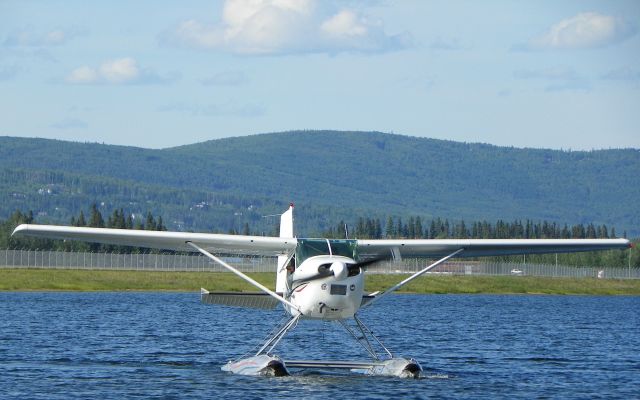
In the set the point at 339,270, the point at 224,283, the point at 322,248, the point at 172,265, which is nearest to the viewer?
the point at 339,270

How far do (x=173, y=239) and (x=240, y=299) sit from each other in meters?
2.20

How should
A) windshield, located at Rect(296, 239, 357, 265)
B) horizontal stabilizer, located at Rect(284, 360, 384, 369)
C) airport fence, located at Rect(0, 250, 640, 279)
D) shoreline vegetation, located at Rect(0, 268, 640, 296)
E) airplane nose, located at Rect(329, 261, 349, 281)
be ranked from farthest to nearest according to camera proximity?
airport fence, located at Rect(0, 250, 640, 279) → shoreline vegetation, located at Rect(0, 268, 640, 296) → horizontal stabilizer, located at Rect(284, 360, 384, 369) → windshield, located at Rect(296, 239, 357, 265) → airplane nose, located at Rect(329, 261, 349, 281)

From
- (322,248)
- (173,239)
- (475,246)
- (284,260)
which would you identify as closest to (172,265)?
(284,260)

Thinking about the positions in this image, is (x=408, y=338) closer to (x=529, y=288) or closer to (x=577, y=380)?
(x=577, y=380)

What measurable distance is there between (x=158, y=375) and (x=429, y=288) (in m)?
68.6

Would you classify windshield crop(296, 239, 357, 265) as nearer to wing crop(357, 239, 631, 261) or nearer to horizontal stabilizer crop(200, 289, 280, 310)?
wing crop(357, 239, 631, 261)

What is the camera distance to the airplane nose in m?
24.2

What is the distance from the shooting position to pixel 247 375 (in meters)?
26.8

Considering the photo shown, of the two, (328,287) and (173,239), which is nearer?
(328,287)

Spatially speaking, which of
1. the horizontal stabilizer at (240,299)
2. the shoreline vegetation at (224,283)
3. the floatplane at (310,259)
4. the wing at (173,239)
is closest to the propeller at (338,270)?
the floatplane at (310,259)

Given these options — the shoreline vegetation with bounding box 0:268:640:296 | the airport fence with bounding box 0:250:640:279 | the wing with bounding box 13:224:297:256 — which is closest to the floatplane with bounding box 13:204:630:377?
the wing with bounding box 13:224:297:256

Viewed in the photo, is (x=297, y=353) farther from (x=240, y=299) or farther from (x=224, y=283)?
(x=224, y=283)

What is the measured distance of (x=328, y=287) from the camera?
2456cm

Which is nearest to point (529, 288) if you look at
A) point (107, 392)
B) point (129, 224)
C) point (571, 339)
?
point (571, 339)
